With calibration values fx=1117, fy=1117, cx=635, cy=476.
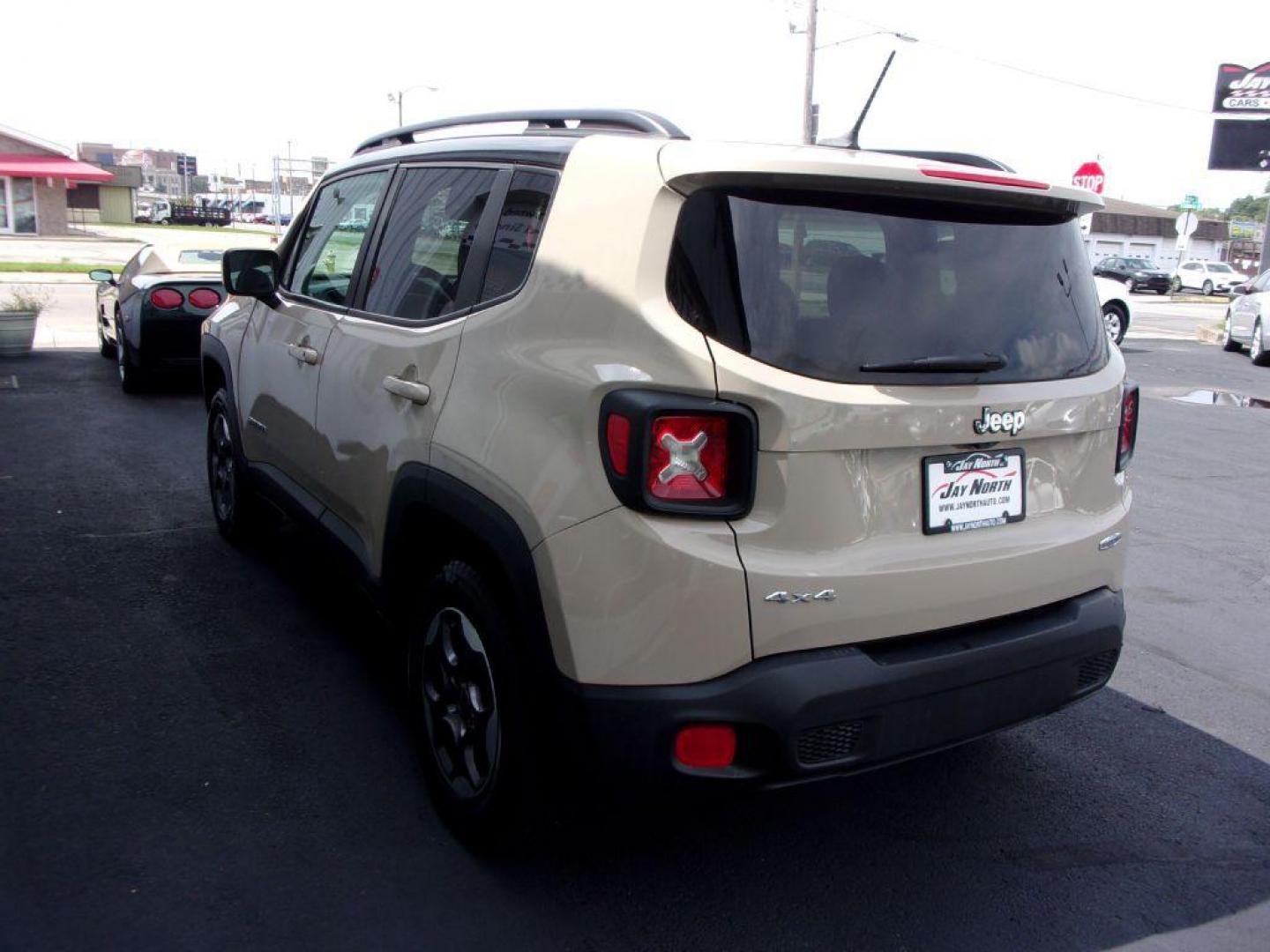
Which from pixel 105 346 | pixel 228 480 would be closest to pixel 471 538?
pixel 228 480

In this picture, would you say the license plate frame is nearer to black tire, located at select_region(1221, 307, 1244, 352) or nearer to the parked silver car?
the parked silver car

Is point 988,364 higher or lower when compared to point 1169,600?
higher

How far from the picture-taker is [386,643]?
457cm

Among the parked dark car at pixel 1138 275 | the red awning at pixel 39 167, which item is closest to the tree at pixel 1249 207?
the parked dark car at pixel 1138 275

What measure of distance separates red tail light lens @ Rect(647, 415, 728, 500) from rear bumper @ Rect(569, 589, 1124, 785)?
0.42m

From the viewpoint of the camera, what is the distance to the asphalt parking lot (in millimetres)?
2803

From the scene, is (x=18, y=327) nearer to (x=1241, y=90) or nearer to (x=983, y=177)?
(x=983, y=177)

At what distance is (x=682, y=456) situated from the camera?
7.91 feet

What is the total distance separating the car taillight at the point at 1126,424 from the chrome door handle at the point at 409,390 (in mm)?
1954

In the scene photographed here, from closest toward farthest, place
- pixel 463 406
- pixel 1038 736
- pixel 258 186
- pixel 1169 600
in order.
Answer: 1. pixel 463 406
2. pixel 1038 736
3. pixel 1169 600
4. pixel 258 186

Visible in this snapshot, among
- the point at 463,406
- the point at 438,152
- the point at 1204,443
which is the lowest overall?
the point at 1204,443

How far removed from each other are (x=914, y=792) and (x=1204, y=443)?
7.63 m

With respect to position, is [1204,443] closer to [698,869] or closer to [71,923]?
[698,869]

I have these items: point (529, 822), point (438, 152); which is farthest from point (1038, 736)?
point (438, 152)
